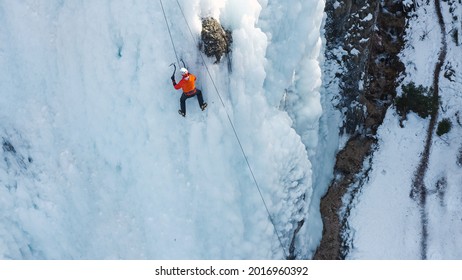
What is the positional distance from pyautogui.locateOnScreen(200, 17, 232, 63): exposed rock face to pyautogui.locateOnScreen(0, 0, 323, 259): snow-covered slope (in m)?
0.18

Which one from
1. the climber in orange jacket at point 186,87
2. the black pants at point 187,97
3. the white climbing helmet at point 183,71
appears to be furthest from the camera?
the black pants at point 187,97

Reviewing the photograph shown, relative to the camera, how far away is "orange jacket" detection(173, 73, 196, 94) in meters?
9.51

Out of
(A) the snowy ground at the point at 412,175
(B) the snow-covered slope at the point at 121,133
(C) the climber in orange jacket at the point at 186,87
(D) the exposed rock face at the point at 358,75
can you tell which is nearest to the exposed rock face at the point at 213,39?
(B) the snow-covered slope at the point at 121,133

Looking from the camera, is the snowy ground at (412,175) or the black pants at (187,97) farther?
the snowy ground at (412,175)

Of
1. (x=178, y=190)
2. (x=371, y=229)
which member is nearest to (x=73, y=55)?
(x=178, y=190)

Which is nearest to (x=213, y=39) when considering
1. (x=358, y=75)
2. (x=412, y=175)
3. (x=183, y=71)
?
(x=183, y=71)

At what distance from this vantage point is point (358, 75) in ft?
48.9

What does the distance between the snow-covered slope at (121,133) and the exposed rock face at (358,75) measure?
444 centimetres

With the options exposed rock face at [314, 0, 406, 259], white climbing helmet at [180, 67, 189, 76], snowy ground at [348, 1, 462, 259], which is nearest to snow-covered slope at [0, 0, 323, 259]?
white climbing helmet at [180, 67, 189, 76]

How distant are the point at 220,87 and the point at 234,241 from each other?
3876mm

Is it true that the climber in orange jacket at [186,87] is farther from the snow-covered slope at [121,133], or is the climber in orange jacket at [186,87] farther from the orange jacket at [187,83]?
the snow-covered slope at [121,133]

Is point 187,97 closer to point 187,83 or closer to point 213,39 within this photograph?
point 187,83

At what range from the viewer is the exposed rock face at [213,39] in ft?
33.4

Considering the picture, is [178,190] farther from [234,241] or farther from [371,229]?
[371,229]
